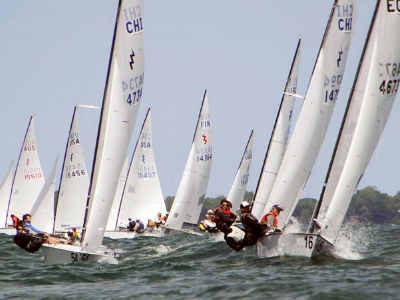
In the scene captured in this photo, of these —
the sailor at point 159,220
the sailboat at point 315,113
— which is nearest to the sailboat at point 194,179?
the sailor at point 159,220

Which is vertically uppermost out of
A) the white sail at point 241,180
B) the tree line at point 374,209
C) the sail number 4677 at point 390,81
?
the sail number 4677 at point 390,81

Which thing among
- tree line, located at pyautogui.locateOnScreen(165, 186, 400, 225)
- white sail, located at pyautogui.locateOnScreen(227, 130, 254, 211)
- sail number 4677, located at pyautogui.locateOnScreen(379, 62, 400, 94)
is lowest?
tree line, located at pyautogui.locateOnScreen(165, 186, 400, 225)

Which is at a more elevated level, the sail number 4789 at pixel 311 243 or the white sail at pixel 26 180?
the white sail at pixel 26 180

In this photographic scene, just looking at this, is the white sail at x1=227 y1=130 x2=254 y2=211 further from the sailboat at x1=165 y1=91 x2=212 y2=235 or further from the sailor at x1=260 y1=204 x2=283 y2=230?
the sailor at x1=260 y1=204 x2=283 y2=230

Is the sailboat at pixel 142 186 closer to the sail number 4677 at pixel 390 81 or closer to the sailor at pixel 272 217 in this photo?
the sailor at pixel 272 217

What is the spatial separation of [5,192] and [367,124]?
24896mm

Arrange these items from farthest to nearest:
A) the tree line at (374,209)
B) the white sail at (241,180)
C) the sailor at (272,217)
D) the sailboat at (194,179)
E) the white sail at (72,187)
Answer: the tree line at (374,209) < the white sail at (241,180) < the sailboat at (194,179) < the white sail at (72,187) < the sailor at (272,217)

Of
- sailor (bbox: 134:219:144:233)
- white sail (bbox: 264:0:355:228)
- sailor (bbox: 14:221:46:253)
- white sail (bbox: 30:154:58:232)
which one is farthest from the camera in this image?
sailor (bbox: 134:219:144:233)

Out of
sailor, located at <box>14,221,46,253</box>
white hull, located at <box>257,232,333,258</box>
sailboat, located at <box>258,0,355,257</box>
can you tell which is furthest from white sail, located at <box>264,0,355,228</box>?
sailor, located at <box>14,221,46,253</box>

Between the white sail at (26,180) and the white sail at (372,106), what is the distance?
71.0 feet

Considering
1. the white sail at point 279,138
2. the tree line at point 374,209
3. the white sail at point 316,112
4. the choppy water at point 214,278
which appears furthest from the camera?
the tree line at point 374,209

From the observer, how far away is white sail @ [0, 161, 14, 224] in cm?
3744

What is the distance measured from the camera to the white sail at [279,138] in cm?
2666

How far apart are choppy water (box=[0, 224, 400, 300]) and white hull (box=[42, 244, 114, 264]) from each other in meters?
0.25
